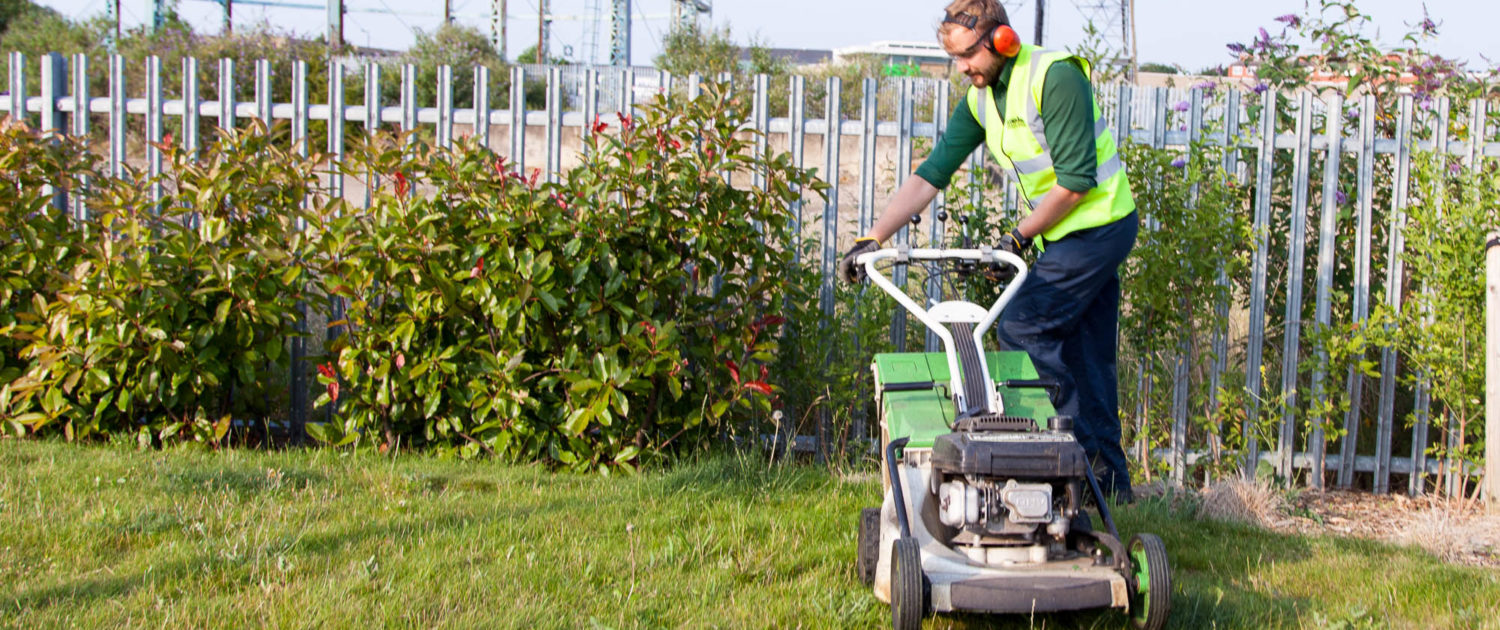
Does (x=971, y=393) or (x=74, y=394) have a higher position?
(x=971, y=393)

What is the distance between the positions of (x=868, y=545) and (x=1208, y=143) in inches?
116

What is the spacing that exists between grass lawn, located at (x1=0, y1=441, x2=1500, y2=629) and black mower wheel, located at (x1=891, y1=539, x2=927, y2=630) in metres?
0.32

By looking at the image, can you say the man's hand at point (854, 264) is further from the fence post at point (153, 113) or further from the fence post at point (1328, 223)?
the fence post at point (153, 113)

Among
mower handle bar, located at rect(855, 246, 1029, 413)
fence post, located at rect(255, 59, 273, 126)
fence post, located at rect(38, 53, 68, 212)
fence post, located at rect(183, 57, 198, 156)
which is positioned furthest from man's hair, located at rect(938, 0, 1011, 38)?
fence post, located at rect(38, 53, 68, 212)

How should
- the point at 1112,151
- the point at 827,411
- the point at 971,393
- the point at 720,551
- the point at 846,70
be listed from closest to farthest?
1. the point at 971,393
2. the point at 720,551
3. the point at 1112,151
4. the point at 827,411
5. the point at 846,70

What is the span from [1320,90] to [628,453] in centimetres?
366

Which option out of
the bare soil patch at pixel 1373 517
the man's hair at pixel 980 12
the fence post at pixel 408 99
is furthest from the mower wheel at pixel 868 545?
the fence post at pixel 408 99

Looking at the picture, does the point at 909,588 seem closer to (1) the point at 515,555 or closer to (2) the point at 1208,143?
(1) the point at 515,555

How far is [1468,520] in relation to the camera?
→ 4.64 metres

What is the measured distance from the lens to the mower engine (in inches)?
103

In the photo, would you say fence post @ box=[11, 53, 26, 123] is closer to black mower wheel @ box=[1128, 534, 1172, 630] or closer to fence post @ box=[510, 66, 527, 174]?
fence post @ box=[510, 66, 527, 174]

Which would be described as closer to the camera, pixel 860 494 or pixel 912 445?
pixel 912 445

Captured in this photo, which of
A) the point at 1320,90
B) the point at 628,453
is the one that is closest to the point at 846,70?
the point at 1320,90

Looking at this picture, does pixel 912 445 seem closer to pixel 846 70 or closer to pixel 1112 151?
pixel 1112 151
